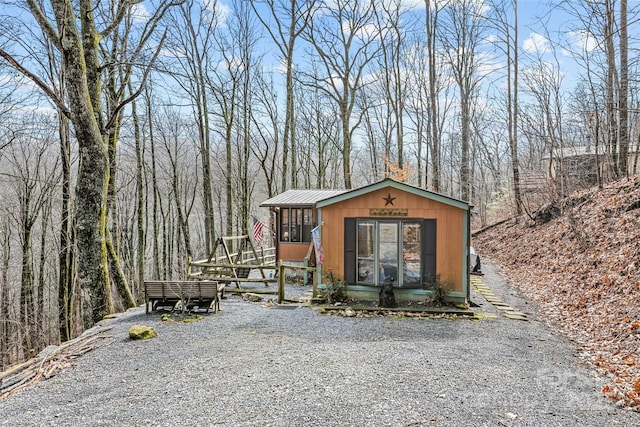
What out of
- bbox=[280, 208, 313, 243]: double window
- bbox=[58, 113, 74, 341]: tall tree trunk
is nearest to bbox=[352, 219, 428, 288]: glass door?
bbox=[280, 208, 313, 243]: double window

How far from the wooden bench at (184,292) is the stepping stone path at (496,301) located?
646 centimetres

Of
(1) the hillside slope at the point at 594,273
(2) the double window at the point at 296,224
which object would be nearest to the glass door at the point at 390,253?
(1) the hillside slope at the point at 594,273

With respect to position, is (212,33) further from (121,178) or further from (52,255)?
(52,255)

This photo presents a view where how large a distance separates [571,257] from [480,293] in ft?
10.2

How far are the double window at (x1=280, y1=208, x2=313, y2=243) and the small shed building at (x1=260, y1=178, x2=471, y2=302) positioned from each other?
12.3 ft

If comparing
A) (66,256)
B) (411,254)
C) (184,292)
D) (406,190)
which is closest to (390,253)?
(411,254)

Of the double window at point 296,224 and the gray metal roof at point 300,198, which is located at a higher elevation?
the gray metal roof at point 300,198

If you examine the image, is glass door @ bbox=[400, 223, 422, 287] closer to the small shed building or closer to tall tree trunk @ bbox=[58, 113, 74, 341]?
the small shed building

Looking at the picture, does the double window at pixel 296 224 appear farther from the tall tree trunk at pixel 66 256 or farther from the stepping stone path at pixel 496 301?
the tall tree trunk at pixel 66 256

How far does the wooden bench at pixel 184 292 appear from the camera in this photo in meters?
8.48

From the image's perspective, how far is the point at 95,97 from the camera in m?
9.40

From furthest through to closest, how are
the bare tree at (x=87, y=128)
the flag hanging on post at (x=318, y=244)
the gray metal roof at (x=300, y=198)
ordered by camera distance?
1. the gray metal roof at (x=300, y=198)
2. the flag hanging on post at (x=318, y=244)
3. the bare tree at (x=87, y=128)

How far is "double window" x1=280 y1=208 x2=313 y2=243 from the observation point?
45.3ft

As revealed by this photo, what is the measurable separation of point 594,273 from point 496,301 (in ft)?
7.68
